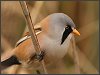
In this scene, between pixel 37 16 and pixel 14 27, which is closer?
pixel 37 16

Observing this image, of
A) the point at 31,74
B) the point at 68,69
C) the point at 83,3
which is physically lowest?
the point at 68,69

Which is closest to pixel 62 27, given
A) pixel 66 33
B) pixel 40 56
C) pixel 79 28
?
pixel 66 33

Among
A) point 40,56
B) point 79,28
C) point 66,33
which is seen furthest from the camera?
point 79,28

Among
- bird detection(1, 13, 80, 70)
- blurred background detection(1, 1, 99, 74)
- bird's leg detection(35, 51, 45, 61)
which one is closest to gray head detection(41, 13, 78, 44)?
bird detection(1, 13, 80, 70)

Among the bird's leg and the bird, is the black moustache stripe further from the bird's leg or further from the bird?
the bird's leg

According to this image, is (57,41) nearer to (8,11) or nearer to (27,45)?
(27,45)

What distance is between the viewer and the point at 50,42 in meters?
1.79

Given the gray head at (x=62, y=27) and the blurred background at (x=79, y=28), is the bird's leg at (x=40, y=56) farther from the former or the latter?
the blurred background at (x=79, y=28)

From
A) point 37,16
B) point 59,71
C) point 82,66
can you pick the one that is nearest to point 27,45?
point 37,16

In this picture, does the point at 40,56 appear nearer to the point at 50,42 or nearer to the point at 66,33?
the point at 50,42

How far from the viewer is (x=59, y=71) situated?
10.0 ft

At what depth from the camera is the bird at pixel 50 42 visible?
1.79 meters

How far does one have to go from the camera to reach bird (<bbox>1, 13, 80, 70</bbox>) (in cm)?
179

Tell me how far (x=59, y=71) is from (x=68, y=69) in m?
0.09
